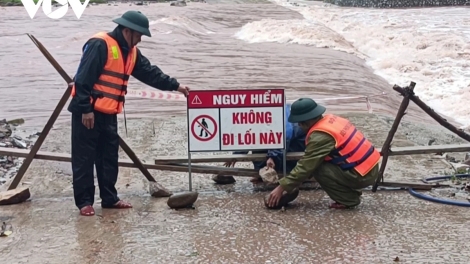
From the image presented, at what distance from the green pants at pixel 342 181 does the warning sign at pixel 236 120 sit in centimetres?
67

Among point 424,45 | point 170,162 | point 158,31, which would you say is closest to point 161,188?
point 170,162

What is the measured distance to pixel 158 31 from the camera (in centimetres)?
3111

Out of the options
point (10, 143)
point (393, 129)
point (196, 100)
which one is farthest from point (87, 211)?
point (10, 143)

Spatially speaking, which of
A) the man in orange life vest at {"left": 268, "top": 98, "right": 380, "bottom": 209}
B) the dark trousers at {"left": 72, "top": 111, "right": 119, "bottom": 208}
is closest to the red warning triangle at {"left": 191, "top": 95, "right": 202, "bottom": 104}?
the dark trousers at {"left": 72, "top": 111, "right": 119, "bottom": 208}

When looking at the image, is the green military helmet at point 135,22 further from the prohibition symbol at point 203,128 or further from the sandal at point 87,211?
the sandal at point 87,211

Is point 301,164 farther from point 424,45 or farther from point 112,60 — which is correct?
point 424,45

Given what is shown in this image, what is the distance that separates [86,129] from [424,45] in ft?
78.2

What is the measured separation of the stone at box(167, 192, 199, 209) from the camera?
623cm

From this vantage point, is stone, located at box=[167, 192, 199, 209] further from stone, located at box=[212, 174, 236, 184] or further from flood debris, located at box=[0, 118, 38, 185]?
flood debris, located at box=[0, 118, 38, 185]

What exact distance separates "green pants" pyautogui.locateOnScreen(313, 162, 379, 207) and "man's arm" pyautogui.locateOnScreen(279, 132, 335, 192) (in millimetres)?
154

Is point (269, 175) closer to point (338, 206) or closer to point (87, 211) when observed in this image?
point (338, 206)

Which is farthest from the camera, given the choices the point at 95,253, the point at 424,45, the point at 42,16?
the point at 42,16

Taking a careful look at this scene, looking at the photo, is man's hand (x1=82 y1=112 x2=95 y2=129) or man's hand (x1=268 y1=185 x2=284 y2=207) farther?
man's hand (x1=268 y1=185 x2=284 y2=207)

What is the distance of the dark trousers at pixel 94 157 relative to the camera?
5.99 m
